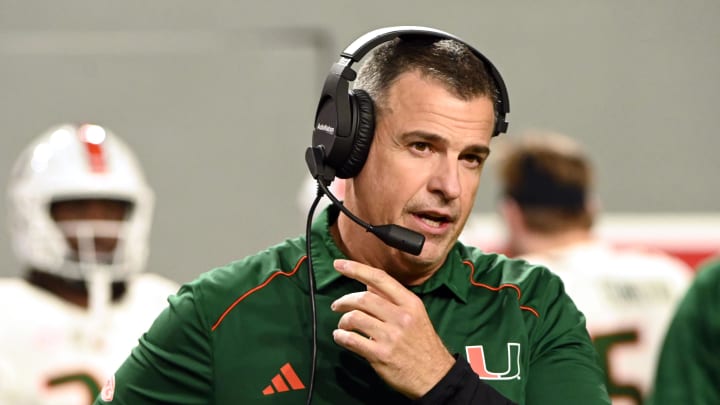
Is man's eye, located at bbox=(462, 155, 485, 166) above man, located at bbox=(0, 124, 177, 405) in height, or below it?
above

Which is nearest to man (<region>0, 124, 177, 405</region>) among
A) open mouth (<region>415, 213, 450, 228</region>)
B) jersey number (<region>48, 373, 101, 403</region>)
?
jersey number (<region>48, 373, 101, 403</region>)

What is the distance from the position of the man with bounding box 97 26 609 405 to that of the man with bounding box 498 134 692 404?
178 centimetres

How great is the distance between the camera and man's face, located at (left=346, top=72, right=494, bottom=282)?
160cm

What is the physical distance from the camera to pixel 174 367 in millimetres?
1630

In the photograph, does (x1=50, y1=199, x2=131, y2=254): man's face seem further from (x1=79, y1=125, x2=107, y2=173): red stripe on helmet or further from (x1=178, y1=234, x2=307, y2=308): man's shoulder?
(x1=178, y1=234, x2=307, y2=308): man's shoulder

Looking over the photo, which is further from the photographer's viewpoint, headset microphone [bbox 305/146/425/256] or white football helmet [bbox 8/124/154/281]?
white football helmet [bbox 8/124/154/281]

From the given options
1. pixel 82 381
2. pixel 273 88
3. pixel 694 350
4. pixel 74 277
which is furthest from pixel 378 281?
pixel 273 88

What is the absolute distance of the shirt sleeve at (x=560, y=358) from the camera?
5.26 ft

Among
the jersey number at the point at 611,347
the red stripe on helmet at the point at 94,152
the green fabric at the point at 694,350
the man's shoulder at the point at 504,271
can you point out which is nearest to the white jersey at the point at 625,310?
the jersey number at the point at 611,347

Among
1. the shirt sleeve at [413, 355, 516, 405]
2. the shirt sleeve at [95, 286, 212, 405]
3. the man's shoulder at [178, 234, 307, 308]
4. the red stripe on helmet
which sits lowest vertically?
the red stripe on helmet

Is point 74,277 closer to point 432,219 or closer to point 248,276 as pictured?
point 248,276

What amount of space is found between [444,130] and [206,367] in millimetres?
448

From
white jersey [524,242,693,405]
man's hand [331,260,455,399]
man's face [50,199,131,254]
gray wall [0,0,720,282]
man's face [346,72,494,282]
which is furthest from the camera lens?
gray wall [0,0,720,282]

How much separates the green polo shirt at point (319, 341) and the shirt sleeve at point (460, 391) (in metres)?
0.13
